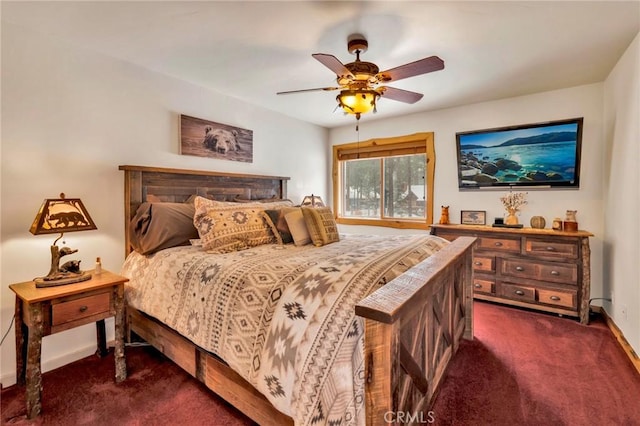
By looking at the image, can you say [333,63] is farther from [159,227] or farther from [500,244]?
[500,244]

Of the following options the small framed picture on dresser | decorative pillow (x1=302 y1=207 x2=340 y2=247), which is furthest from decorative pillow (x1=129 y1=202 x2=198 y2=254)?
the small framed picture on dresser

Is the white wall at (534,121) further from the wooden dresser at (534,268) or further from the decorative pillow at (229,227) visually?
the decorative pillow at (229,227)

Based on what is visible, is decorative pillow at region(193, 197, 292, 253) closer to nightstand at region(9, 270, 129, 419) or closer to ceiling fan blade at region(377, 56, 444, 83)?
nightstand at region(9, 270, 129, 419)

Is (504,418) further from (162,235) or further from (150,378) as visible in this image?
(162,235)

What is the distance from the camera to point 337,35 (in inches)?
85.1

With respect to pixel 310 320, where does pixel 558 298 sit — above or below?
below

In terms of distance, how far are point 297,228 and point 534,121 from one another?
304 centimetres

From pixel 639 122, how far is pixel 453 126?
74.9 inches

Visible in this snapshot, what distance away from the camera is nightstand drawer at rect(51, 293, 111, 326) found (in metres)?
1.77

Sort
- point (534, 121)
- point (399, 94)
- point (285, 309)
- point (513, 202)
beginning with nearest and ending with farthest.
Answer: point (285, 309), point (399, 94), point (534, 121), point (513, 202)

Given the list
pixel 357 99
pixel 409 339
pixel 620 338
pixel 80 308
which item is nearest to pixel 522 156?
pixel 620 338

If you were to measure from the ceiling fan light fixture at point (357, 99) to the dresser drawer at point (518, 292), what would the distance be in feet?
8.43

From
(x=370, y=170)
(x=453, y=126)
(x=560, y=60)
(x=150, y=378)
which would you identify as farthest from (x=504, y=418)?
(x=370, y=170)

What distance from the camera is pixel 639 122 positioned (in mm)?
2197
